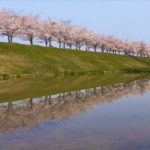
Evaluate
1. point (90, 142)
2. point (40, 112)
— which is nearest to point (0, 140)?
point (90, 142)

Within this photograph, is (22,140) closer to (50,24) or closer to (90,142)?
(90,142)

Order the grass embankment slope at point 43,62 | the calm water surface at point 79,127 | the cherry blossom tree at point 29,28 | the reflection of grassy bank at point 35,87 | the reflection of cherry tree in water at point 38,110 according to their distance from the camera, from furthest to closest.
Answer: the cherry blossom tree at point 29,28 → the grass embankment slope at point 43,62 → the reflection of grassy bank at point 35,87 → the reflection of cherry tree in water at point 38,110 → the calm water surface at point 79,127

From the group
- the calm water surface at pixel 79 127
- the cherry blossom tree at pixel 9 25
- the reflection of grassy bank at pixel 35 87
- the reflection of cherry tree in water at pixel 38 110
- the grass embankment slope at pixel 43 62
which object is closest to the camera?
the calm water surface at pixel 79 127

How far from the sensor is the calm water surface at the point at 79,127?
44.7ft

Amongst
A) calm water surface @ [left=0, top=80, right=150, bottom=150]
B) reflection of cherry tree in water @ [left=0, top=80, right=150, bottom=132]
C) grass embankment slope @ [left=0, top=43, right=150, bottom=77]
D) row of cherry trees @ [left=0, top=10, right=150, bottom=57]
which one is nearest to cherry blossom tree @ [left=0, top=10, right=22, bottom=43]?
row of cherry trees @ [left=0, top=10, right=150, bottom=57]

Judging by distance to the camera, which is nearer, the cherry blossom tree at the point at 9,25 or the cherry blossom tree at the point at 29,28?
the cherry blossom tree at the point at 9,25

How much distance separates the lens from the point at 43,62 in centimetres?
7700

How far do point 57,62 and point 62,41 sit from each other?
6123cm

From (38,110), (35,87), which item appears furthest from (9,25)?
(38,110)

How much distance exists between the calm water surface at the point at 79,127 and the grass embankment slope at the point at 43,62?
38.8 m

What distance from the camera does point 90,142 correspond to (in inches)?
550

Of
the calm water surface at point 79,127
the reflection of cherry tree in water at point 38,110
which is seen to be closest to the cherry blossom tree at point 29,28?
Result: the reflection of cherry tree in water at point 38,110

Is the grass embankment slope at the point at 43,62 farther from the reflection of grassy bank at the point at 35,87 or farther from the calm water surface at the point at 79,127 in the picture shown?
the calm water surface at the point at 79,127

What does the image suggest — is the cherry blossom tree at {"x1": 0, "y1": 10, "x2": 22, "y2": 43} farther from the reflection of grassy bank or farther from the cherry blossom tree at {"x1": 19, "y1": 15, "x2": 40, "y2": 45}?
the reflection of grassy bank
